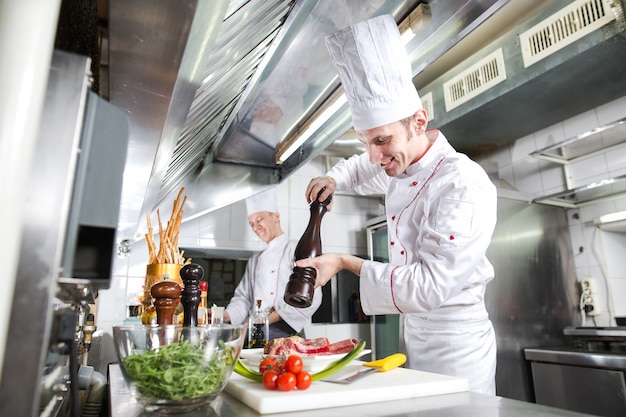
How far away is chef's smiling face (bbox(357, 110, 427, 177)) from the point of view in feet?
4.09

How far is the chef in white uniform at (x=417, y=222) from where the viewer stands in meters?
1.08

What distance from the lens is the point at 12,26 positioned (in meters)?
0.37

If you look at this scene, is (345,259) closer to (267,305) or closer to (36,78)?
(36,78)

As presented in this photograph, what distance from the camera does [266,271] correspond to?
3.07m

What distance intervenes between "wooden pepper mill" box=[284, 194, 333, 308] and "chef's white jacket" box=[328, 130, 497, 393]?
0.15 meters

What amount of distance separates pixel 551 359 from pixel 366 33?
1.82m

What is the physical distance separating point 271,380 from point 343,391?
13 cm

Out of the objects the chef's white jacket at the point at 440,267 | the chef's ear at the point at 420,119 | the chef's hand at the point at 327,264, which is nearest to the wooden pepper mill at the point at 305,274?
the chef's hand at the point at 327,264

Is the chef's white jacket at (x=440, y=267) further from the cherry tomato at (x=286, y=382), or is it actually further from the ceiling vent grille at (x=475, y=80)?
the ceiling vent grille at (x=475, y=80)

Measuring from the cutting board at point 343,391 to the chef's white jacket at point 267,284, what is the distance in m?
2.13

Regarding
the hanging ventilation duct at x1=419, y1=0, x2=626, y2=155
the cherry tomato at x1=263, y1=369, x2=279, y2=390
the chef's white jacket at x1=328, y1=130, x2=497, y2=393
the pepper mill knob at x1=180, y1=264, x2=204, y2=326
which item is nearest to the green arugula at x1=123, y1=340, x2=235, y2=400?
the cherry tomato at x1=263, y1=369, x2=279, y2=390


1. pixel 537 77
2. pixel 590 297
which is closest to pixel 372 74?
pixel 537 77

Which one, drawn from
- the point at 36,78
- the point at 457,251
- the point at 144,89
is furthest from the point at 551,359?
the point at 36,78

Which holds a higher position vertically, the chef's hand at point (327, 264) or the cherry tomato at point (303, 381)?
the chef's hand at point (327, 264)
